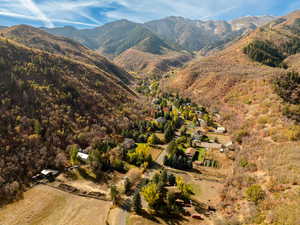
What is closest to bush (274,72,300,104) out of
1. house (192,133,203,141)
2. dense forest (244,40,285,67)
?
house (192,133,203,141)

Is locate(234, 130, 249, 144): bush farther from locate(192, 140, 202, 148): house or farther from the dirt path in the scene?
the dirt path

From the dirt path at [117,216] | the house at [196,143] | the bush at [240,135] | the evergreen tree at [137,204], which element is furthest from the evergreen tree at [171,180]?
the bush at [240,135]

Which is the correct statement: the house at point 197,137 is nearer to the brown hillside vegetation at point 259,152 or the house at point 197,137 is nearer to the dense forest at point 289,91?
the brown hillside vegetation at point 259,152

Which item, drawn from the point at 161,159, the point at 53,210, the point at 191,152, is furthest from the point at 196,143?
the point at 53,210

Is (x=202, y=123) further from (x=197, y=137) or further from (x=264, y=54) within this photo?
(x=264, y=54)

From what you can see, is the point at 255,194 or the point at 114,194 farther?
the point at 114,194

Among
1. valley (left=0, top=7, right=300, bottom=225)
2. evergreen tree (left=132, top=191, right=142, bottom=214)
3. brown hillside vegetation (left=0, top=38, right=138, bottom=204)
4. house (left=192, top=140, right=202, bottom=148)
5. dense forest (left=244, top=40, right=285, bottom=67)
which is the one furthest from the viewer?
dense forest (left=244, top=40, right=285, bottom=67)

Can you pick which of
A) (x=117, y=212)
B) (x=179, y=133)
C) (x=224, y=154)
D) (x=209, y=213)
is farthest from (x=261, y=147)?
(x=117, y=212)
